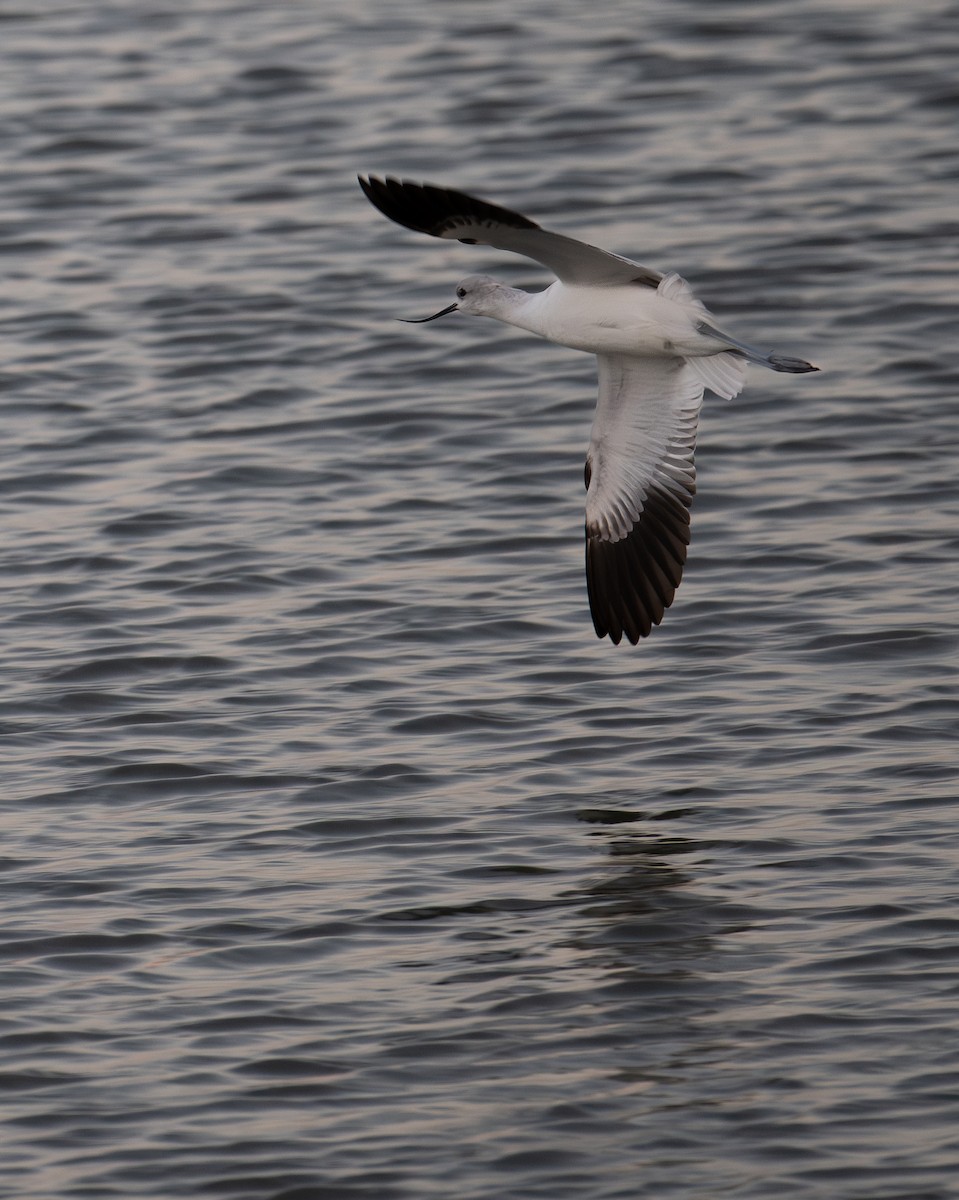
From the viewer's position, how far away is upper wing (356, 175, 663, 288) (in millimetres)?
7223

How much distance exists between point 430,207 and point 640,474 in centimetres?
188

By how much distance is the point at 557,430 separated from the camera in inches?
443

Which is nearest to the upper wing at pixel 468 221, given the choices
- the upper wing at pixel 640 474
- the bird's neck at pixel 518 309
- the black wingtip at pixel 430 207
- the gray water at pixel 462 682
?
the black wingtip at pixel 430 207

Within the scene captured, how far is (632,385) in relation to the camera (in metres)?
8.95

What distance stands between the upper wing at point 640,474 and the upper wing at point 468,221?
839 mm

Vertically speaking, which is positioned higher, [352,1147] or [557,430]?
[557,430]

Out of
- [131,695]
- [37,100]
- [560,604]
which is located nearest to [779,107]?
[37,100]

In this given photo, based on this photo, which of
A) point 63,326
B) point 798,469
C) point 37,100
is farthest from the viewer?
point 37,100

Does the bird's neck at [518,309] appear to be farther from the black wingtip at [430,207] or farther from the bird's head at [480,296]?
the black wingtip at [430,207]

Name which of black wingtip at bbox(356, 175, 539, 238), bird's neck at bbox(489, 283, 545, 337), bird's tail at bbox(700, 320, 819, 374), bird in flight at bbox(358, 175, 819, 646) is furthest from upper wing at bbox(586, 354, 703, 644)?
black wingtip at bbox(356, 175, 539, 238)

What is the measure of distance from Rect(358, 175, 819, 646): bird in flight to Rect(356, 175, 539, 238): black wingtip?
0.36m

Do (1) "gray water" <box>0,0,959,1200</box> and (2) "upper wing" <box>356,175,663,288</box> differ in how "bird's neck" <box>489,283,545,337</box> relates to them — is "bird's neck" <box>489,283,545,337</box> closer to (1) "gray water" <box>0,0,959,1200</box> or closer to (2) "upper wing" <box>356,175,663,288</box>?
(2) "upper wing" <box>356,175,663,288</box>

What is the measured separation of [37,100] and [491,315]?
8.90m

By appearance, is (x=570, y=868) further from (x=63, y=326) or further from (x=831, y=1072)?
(x=63, y=326)
